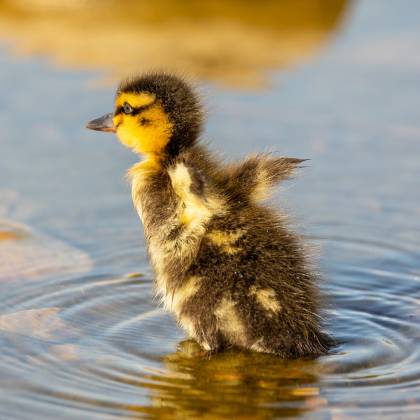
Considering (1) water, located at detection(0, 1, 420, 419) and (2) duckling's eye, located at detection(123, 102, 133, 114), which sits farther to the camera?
(2) duckling's eye, located at detection(123, 102, 133, 114)

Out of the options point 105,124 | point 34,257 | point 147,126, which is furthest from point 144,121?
point 34,257

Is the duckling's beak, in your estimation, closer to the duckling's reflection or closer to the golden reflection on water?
the duckling's reflection

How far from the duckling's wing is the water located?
0.80 ft

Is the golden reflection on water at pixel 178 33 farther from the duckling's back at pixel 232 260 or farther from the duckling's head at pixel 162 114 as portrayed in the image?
the duckling's back at pixel 232 260

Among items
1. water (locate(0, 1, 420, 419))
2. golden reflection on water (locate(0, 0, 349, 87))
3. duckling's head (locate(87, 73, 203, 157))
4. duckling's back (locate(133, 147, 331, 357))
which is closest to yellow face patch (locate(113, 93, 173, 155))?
duckling's head (locate(87, 73, 203, 157))

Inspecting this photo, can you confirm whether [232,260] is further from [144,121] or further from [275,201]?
[144,121]

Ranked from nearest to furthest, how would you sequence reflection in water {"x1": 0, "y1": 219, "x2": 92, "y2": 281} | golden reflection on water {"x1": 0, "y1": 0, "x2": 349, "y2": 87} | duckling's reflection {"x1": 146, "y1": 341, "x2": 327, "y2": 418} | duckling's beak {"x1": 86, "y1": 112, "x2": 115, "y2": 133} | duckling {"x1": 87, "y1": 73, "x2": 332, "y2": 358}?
duckling's reflection {"x1": 146, "y1": 341, "x2": 327, "y2": 418}, duckling {"x1": 87, "y1": 73, "x2": 332, "y2": 358}, duckling's beak {"x1": 86, "y1": 112, "x2": 115, "y2": 133}, reflection in water {"x1": 0, "y1": 219, "x2": 92, "y2": 281}, golden reflection on water {"x1": 0, "y1": 0, "x2": 349, "y2": 87}

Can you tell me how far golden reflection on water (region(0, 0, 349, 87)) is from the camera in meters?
7.95

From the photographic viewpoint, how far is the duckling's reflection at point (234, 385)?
368 cm

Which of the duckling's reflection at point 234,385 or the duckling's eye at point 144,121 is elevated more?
the duckling's eye at point 144,121

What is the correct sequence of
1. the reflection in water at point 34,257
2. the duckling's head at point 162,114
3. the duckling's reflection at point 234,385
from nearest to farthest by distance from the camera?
the duckling's reflection at point 234,385
the duckling's head at point 162,114
the reflection in water at point 34,257

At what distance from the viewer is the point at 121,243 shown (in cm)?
543

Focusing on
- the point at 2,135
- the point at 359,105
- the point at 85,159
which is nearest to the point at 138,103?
the point at 85,159

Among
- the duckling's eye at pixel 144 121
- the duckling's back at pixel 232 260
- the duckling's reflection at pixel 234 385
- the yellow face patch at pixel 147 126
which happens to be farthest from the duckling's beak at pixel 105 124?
the duckling's reflection at pixel 234 385
